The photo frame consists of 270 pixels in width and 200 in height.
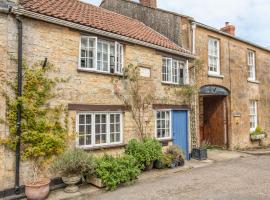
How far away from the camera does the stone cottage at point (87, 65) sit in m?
7.66

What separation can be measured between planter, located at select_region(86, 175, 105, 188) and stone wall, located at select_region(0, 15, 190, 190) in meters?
1.33

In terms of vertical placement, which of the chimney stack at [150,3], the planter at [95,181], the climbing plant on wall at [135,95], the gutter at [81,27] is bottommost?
the planter at [95,181]

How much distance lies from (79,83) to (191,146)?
738 centimetres

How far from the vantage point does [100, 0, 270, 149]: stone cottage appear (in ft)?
47.2

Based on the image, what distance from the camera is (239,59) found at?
17.1 meters

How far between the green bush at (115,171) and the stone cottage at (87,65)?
1034 mm

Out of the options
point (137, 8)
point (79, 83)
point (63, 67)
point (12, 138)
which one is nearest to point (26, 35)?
point (63, 67)

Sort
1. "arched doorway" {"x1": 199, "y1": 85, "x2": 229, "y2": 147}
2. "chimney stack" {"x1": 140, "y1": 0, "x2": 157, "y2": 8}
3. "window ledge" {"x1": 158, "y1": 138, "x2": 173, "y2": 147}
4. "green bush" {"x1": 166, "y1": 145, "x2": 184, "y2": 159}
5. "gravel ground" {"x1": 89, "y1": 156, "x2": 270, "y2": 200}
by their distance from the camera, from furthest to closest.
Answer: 1. "chimney stack" {"x1": 140, "y1": 0, "x2": 157, "y2": 8}
2. "arched doorway" {"x1": 199, "y1": 85, "x2": 229, "y2": 147}
3. "window ledge" {"x1": 158, "y1": 138, "x2": 173, "y2": 147}
4. "green bush" {"x1": 166, "y1": 145, "x2": 184, "y2": 159}
5. "gravel ground" {"x1": 89, "y1": 156, "x2": 270, "y2": 200}

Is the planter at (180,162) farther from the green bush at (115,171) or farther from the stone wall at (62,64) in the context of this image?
the green bush at (115,171)

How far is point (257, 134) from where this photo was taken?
57.7 ft

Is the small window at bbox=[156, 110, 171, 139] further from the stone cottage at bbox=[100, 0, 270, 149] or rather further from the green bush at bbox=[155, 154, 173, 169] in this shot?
the stone cottage at bbox=[100, 0, 270, 149]

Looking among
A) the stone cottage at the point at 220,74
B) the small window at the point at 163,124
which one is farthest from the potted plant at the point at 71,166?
the stone cottage at the point at 220,74

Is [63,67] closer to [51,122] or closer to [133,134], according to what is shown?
[51,122]

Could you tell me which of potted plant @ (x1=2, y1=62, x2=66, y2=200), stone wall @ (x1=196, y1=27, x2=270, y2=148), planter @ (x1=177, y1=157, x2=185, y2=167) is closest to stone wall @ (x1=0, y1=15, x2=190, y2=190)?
potted plant @ (x1=2, y1=62, x2=66, y2=200)
